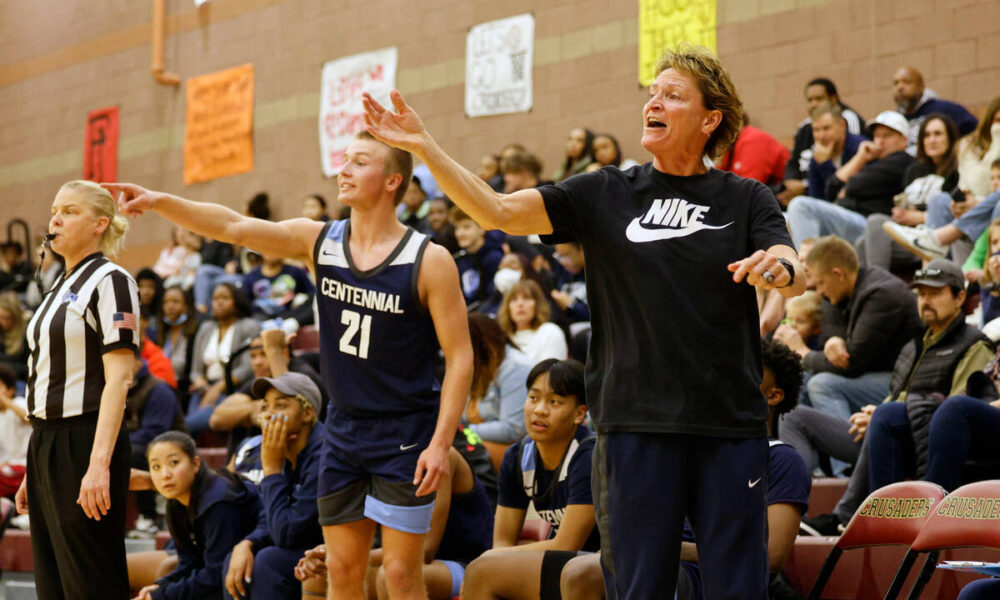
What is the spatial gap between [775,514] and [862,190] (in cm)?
415

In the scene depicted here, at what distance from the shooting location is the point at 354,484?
10.6 ft

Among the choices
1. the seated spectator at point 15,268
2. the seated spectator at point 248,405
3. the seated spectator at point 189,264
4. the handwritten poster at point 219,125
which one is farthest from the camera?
the handwritten poster at point 219,125

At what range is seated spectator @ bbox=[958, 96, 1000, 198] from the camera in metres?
6.37

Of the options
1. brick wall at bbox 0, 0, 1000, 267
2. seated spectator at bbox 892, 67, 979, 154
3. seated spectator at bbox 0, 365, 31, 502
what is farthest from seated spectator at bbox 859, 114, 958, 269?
seated spectator at bbox 0, 365, 31, 502

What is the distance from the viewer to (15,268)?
12938 mm

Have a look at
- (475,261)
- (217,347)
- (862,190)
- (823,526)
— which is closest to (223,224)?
(823,526)

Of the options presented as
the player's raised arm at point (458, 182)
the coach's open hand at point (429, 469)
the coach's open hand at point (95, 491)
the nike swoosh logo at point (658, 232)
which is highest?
the player's raised arm at point (458, 182)

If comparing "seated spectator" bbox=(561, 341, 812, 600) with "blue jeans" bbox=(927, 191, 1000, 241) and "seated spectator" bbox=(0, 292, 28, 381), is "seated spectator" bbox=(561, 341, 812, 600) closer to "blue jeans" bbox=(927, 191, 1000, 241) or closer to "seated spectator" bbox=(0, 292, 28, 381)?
"blue jeans" bbox=(927, 191, 1000, 241)

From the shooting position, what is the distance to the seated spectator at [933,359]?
4.54 m

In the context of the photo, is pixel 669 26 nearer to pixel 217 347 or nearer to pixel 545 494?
pixel 217 347

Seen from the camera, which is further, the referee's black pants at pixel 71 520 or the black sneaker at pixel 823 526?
the black sneaker at pixel 823 526

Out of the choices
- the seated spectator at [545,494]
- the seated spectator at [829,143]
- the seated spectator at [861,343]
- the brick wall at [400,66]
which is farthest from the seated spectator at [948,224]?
the seated spectator at [545,494]

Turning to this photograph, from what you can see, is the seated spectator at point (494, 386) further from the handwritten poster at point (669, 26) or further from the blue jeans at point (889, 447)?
the handwritten poster at point (669, 26)

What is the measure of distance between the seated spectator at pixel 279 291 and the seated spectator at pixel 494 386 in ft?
11.0
